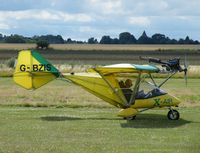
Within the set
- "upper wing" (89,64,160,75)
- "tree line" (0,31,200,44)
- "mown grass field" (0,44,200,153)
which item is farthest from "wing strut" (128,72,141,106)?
"tree line" (0,31,200,44)

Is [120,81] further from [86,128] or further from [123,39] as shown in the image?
[123,39]

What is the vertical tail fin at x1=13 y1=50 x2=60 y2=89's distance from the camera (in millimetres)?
18906

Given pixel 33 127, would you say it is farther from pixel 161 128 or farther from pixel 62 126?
pixel 161 128

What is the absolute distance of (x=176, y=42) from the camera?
170m

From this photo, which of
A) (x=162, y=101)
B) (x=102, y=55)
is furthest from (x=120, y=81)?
(x=102, y=55)

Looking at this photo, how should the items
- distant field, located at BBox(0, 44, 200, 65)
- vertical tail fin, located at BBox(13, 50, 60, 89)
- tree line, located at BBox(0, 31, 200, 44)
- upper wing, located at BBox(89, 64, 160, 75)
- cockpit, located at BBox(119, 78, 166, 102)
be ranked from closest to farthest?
upper wing, located at BBox(89, 64, 160, 75) → cockpit, located at BBox(119, 78, 166, 102) → vertical tail fin, located at BBox(13, 50, 60, 89) → distant field, located at BBox(0, 44, 200, 65) → tree line, located at BBox(0, 31, 200, 44)

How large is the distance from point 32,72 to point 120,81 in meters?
3.33

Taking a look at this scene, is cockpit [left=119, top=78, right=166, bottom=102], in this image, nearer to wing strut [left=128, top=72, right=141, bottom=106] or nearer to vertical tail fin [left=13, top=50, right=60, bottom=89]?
wing strut [left=128, top=72, right=141, bottom=106]

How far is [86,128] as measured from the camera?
15.2 metres

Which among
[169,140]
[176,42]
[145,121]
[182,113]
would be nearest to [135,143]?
[169,140]

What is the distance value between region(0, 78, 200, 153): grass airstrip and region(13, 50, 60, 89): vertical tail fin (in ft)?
3.82

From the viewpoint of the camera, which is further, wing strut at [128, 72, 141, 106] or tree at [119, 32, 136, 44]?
tree at [119, 32, 136, 44]

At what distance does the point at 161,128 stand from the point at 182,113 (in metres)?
3.94

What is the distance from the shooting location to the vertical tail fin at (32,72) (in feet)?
62.0
